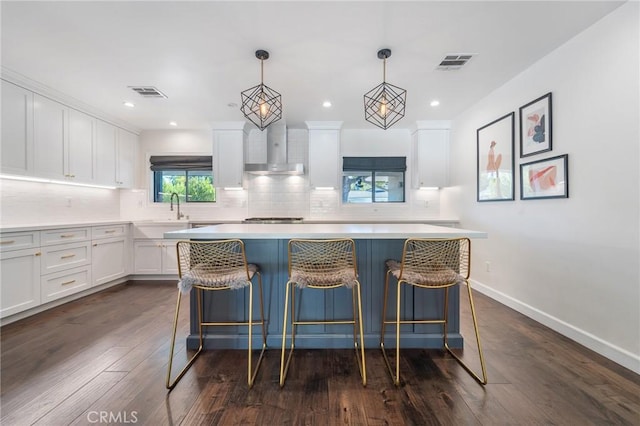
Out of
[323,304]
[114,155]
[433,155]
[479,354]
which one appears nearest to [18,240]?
[114,155]

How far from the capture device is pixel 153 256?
396 cm

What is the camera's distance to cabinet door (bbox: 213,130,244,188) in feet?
13.8

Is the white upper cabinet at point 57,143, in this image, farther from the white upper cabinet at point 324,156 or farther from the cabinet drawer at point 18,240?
the white upper cabinet at point 324,156

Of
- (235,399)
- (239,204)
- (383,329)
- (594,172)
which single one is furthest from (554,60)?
(239,204)

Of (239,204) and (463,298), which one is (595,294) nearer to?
(463,298)

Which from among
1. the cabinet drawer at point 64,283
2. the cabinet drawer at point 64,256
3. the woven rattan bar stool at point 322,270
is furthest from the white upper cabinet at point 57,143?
the woven rattan bar stool at point 322,270

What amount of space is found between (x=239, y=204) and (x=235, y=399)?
344 cm

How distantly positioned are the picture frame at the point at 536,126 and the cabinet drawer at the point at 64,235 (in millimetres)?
5335

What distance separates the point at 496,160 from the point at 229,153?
391 centimetres

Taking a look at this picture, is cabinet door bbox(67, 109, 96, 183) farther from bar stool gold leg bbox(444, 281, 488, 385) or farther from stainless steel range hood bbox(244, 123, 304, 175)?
bar stool gold leg bbox(444, 281, 488, 385)

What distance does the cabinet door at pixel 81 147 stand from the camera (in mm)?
3312

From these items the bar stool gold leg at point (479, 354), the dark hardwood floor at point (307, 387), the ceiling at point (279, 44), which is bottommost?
the dark hardwood floor at point (307, 387)

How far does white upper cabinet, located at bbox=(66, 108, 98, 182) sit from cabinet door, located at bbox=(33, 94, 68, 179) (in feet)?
0.27

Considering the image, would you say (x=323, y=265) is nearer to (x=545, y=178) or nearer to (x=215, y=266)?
(x=215, y=266)
